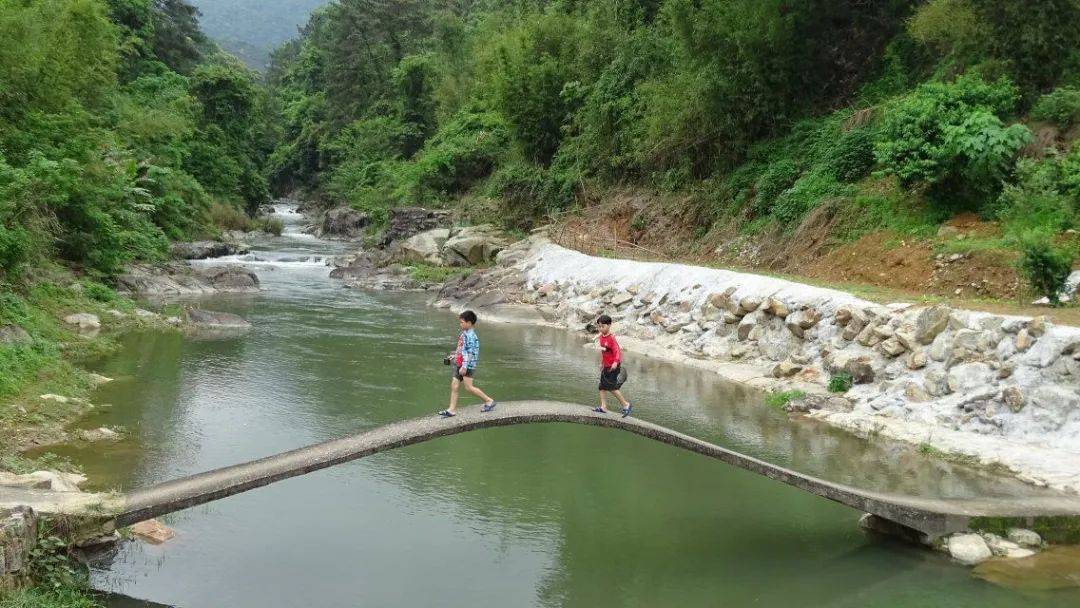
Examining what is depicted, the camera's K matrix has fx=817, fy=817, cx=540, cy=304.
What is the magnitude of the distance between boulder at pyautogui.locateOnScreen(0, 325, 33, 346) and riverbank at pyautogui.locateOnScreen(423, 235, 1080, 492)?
1146cm

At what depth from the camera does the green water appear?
24.1 ft

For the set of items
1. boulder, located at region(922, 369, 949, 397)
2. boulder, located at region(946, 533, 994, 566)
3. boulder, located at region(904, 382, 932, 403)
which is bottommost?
boulder, located at region(946, 533, 994, 566)

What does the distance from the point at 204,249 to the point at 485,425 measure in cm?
2603

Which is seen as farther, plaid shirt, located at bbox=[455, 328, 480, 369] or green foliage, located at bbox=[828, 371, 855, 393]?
green foliage, located at bbox=[828, 371, 855, 393]

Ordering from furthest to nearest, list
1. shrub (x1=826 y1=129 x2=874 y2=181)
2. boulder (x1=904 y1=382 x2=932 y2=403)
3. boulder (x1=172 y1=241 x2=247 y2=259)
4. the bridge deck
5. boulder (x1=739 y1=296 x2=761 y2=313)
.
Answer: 1. boulder (x1=172 y1=241 x2=247 y2=259)
2. shrub (x1=826 y1=129 x2=874 y2=181)
3. boulder (x1=739 y1=296 x2=761 y2=313)
4. boulder (x1=904 y1=382 x2=932 y2=403)
5. the bridge deck

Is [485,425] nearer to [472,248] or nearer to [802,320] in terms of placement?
[802,320]

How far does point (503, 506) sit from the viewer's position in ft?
30.2

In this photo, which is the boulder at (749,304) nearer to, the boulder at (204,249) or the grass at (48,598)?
Answer: the grass at (48,598)

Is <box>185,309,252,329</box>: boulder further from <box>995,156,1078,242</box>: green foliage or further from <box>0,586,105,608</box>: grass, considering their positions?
<box>995,156,1078,242</box>: green foliage

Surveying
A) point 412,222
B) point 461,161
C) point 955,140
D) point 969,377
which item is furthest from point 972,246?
point 461,161

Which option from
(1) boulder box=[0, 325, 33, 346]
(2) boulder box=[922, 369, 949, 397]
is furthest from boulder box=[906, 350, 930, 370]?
(1) boulder box=[0, 325, 33, 346]

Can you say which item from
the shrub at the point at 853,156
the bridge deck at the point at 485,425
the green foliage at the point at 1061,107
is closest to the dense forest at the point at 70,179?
the bridge deck at the point at 485,425

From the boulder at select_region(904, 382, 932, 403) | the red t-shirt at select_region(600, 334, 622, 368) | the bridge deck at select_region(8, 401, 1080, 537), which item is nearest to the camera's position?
the bridge deck at select_region(8, 401, 1080, 537)

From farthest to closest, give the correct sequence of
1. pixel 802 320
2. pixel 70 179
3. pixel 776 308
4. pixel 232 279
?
pixel 232 279 < pixel 70 179 < pixel 776 308 < pixel 802 320
